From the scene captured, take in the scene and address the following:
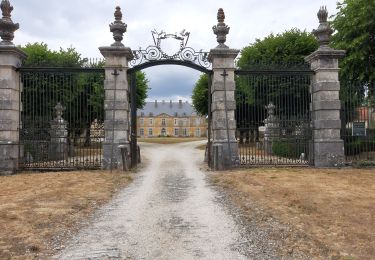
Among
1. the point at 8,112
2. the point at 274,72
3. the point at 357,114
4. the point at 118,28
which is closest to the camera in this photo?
the point at 8,112

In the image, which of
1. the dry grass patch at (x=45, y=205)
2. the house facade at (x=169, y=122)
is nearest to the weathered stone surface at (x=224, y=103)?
the dry grass patch at (x=45, y=205)

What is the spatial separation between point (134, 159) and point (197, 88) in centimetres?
2913

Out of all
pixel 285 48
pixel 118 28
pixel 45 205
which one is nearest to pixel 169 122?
pixel 285 48

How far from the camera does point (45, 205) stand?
764cm

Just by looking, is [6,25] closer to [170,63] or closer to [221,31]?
[170,63]

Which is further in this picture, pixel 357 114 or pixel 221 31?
pixel 357 114

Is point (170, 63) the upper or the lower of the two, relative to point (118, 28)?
lower

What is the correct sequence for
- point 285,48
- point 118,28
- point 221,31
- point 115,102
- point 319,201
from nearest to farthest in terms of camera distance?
point 319,201, point 115,102, point 118,28, point 221,31, point 285,48

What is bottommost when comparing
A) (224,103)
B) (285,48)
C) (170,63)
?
(224,103)

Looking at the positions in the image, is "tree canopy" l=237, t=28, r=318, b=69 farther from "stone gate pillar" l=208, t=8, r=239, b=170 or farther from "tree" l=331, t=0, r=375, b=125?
"stone gate pillar" l=208, t=8, r=239, b=170

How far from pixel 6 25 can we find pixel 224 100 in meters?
7.72

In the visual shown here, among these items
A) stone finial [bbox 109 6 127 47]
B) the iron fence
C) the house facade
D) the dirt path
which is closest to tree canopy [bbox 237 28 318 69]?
the iron fence

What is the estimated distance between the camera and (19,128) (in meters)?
13.6

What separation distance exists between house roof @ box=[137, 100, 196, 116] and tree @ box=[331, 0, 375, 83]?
83.4 metres
